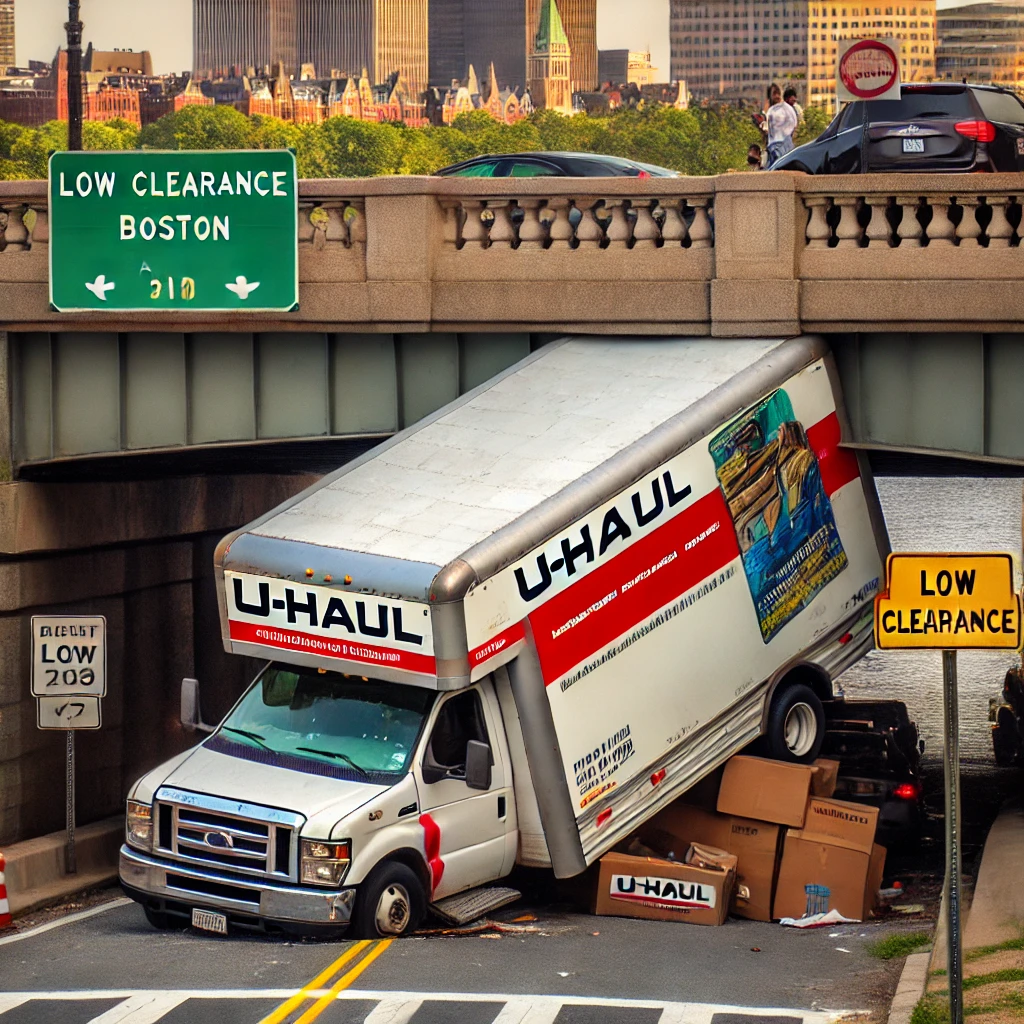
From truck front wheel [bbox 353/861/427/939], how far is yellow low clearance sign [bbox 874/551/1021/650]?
16.2 ft

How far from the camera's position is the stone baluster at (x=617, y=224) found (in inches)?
664

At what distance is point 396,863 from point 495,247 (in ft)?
21.5

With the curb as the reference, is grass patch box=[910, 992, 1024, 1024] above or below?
above

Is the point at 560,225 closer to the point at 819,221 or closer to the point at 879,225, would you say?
the point at 819,221

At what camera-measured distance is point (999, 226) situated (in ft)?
52.3

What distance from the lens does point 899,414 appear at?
1661 cm

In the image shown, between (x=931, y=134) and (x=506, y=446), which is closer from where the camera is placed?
(x=506, y=446)

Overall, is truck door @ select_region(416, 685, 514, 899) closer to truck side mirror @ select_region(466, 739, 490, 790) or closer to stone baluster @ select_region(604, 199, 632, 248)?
truck side mirror @ select_region(466, 739, 490, 790)

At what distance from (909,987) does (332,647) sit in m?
4.80

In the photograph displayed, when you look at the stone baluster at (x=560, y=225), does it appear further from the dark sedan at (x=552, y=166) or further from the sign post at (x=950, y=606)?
the sign post at (x=950, y=606)

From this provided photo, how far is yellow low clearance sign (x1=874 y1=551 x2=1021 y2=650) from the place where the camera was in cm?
930

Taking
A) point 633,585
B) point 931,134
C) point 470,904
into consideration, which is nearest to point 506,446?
point 633,585

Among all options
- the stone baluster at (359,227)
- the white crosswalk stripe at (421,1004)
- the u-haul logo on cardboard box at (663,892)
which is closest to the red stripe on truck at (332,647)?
the white crosswalk stripe at (421,1004)

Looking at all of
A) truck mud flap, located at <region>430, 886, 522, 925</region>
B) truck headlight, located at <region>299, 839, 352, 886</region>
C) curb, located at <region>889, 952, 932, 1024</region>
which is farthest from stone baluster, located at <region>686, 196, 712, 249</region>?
curb, located at <region>889, 952, 932, 1024</region>
